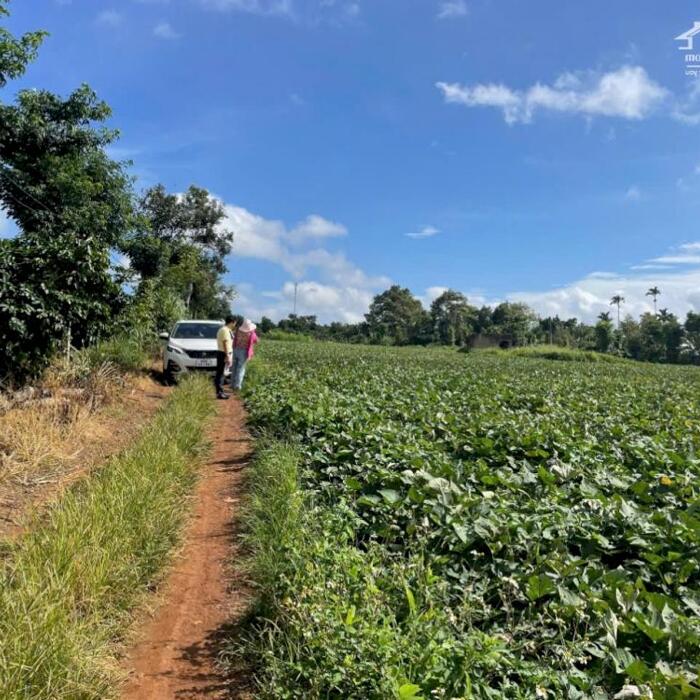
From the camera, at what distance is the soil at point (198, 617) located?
2664 mm

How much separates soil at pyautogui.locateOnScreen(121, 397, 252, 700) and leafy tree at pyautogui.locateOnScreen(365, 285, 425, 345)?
300ft

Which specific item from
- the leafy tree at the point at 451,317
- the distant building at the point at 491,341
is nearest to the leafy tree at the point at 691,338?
the distant building at the point at 491,341

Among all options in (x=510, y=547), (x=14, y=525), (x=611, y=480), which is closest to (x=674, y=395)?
(x=611, y=480)

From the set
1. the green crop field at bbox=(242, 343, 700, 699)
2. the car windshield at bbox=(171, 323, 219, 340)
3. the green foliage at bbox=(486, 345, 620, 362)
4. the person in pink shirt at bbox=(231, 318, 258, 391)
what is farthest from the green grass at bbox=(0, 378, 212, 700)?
the green foliage at bbox=(486, 345, 620, 362)

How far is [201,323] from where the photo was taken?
49.2ft

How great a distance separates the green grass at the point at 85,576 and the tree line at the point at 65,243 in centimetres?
407

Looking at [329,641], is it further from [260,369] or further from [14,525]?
[260,369]

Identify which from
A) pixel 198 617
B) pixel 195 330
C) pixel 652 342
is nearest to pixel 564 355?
pixel 652 342

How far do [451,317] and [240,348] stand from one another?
86.0m

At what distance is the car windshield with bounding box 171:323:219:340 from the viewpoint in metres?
14.3

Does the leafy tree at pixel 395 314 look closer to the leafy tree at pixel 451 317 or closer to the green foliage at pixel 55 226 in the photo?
the leafy tree at pixel 451 317

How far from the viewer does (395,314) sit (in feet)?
336

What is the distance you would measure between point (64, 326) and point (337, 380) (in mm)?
6538

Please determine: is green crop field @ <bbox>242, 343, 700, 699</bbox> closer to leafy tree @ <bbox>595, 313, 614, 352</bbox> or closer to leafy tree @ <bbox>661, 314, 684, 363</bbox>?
leafy tree @ <bbox>595, 313, 614, 352</bbox>
